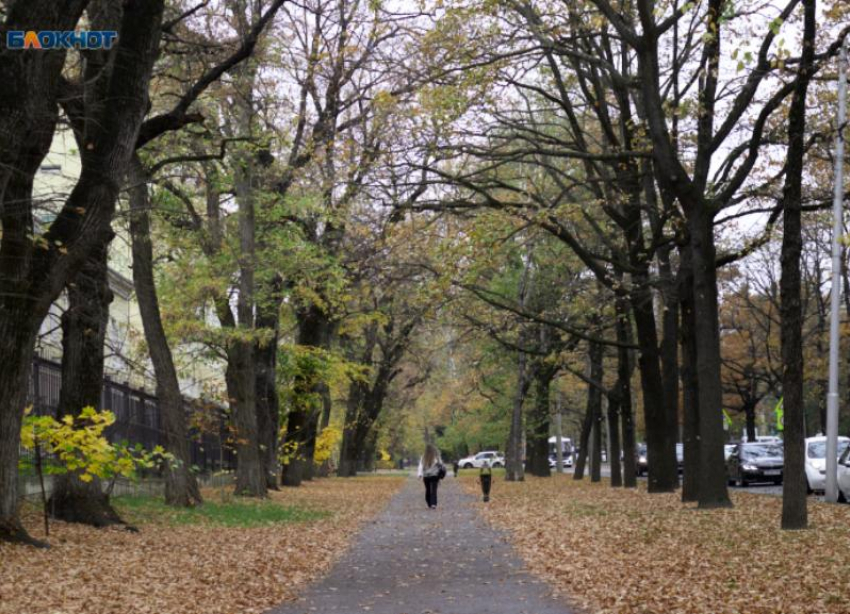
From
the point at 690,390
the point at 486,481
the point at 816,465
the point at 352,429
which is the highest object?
the point at 690,390

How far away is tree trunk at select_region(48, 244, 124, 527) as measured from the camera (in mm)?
16625

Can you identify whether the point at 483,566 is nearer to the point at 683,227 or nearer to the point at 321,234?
the point at 683,227

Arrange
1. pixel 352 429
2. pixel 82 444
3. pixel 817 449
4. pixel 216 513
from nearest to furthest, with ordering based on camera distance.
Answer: pixel 82 444 < pixel 216 513 < pixel 817 449 < pixel 352 429

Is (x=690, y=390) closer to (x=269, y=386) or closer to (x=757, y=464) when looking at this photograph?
(x=269, y=386)

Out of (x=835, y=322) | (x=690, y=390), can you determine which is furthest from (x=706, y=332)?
(x=835, y=322)

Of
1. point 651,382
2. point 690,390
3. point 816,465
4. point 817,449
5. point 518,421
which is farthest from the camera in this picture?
point 518,421

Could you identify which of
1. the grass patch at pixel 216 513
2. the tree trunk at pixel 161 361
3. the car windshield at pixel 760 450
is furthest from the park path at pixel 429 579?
the car windshield at pixel 760 450

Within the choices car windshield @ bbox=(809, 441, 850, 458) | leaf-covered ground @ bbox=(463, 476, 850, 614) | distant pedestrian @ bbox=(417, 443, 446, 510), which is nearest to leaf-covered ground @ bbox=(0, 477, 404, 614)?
leaf-covered ground @ bbox=(463, 476, 850, 614)

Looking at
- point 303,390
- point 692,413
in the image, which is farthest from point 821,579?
point 303,390

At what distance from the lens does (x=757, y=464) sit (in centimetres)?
3569

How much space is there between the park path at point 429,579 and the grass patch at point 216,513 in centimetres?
255

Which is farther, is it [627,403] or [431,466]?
[627,403]

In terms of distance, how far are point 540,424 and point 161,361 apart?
27.3 meters

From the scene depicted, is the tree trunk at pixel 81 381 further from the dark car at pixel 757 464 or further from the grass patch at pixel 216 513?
the dark car at pixel 757 464
